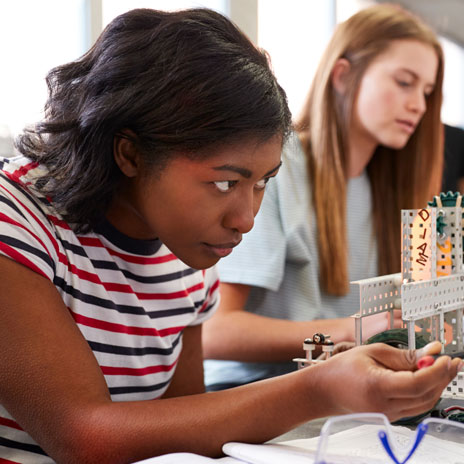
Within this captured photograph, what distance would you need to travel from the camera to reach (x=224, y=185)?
2.32 ft

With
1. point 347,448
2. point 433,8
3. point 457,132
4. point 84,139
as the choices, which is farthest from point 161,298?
point 433,8

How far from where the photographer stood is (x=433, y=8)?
2369 mm

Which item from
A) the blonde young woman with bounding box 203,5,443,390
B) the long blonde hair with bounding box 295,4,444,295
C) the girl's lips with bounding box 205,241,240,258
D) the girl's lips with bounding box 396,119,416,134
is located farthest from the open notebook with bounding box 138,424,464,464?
the girl's lips with bounding box 396,119,416,134

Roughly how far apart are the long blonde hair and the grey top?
2 cm

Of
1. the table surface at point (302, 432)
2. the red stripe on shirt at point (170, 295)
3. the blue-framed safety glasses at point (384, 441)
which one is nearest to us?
the blue-framed safety glasses at point (384, 441)

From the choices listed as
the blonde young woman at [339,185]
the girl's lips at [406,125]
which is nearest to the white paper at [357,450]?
the blonde young woman at [339,185]

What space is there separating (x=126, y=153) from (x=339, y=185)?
0.66 metres

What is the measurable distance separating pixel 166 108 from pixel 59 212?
0.18 m

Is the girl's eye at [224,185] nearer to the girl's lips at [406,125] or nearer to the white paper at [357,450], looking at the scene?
the white paper at [357,450]

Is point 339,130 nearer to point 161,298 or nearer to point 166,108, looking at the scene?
point 161,298

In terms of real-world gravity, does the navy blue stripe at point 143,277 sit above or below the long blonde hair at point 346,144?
below

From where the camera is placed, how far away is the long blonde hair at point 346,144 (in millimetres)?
1303

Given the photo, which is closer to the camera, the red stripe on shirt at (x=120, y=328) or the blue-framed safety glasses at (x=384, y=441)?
the blue-framed safety glasses at (x=384, y=441)

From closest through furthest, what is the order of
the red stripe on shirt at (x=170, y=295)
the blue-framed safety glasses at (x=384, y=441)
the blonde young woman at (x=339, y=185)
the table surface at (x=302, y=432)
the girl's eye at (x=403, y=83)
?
the blue-framed safety glasses at (x=384, y=441), the table surface at (x=302, y=432), the red stripe on shirt at (x=170, y=295), the blonde young woman at (x=339, y=185), the girl's eye at (x=403, y=83)
